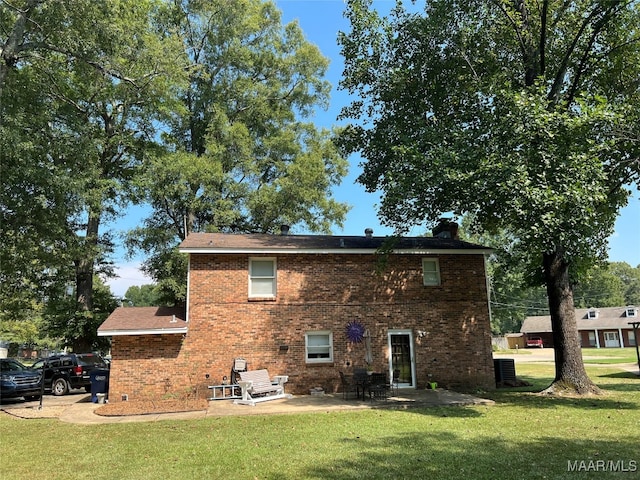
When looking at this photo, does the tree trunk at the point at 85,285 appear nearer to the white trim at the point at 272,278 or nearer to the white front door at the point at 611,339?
the white trim at the point at 272,278

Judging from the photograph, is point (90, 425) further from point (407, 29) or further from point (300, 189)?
point (300, 189)

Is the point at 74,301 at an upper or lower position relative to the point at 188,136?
lower

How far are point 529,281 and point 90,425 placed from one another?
1598cm

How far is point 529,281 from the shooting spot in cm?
1764

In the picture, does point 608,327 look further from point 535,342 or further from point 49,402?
point 49,402

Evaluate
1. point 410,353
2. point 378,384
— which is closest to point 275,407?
point 378,384

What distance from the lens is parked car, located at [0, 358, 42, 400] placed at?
15.6 meters

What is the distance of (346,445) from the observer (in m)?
7.95

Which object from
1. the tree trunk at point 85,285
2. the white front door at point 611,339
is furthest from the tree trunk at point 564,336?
the white front door at point 611,339

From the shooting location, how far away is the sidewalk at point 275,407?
11.3 metres

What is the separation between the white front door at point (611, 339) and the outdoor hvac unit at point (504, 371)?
152 ft

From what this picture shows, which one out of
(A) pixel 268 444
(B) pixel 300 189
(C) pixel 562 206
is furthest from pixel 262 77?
(A) pixel 268 444

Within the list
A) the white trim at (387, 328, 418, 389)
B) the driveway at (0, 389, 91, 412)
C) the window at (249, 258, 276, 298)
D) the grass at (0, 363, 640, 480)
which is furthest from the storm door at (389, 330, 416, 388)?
the driveway at (0, 389, 91, 412)

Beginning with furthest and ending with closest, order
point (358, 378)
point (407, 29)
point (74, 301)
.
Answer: point (74, 301) → point (407, 29) → point (358, 378)
